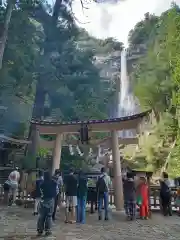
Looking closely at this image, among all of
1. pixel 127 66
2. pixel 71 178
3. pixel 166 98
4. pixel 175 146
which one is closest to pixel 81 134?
pixel 71 178

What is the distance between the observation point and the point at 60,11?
68.6 feet

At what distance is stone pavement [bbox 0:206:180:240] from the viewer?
672 cm

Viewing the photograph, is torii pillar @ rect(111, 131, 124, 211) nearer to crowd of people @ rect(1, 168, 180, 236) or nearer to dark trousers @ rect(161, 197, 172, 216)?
crowd of people @ rect(1, 168, 180, 236)

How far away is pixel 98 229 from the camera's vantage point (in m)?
7.56

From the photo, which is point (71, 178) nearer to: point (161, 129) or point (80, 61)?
point (80, 61)

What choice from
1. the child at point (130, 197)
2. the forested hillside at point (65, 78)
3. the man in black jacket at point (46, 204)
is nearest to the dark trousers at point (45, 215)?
the man in black jacket at point (46, 204)

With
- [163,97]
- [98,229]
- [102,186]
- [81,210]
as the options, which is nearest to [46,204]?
[98,229]

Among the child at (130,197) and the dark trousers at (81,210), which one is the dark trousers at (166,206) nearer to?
the child at (130,197)

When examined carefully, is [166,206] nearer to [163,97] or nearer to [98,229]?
[98,229]

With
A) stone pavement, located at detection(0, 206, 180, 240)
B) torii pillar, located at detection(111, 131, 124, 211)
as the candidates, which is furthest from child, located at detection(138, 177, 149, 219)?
torii pillar, located at detection(111, 131, 124, 211)

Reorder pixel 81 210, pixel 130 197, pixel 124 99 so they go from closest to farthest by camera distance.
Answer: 1. pixel 81 210
2. pixel 130 197
3. pixel 124 99

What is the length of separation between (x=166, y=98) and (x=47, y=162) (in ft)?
36.4

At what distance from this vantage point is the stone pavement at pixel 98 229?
265 inches

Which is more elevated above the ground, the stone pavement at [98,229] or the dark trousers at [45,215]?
the dark trousers at [45,215]
